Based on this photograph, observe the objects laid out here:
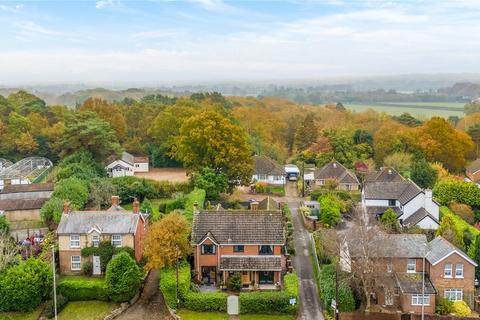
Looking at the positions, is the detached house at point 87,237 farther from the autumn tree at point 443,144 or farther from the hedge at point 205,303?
the autumn tree at point 443,144

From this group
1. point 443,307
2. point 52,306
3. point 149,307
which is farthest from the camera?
point 149,307

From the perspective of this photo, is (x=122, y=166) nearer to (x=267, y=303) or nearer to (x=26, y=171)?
(x=26, y=171)

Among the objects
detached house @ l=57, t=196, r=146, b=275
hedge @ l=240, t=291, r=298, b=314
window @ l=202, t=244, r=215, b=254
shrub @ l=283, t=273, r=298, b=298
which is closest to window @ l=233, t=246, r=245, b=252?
window @ l=202, t=244, r=215, b=254

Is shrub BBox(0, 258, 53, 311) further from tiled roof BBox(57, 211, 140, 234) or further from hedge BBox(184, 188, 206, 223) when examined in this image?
hedge BBox(184, 188, 206, 223)

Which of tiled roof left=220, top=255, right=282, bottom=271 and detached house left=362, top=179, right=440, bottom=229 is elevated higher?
detached house left=362, top=179, right=440, bottom=229

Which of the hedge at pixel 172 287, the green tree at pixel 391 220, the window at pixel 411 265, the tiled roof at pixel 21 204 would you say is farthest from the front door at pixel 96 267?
the green tree at pixel 391 220

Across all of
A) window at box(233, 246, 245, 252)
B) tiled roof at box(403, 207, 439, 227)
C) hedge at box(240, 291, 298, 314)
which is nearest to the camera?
hedge at box(240, 291, 298, 314)

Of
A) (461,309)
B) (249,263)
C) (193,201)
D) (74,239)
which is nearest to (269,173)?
(193,201)
